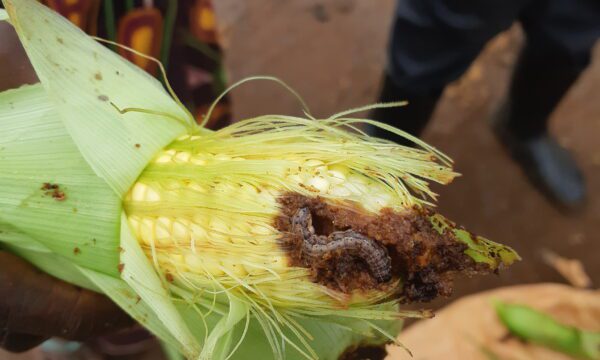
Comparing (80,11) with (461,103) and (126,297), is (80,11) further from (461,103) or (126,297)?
(461,103)

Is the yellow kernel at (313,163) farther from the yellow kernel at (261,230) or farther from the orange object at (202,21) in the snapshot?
the orange object at (202,21)

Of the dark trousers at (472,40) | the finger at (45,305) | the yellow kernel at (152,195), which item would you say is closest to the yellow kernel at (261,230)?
the yellow kernel at (152,195)

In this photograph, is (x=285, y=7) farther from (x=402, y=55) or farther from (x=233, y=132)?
(x=233, y=132)

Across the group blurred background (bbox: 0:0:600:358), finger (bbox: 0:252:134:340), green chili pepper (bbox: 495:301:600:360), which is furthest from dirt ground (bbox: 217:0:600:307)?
finger (bbox: 0:252:134:340)

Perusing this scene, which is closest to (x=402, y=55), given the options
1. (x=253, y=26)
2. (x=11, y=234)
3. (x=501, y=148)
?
(x=501, y=148)

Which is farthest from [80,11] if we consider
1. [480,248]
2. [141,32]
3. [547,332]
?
[547,332]

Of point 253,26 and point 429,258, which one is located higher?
point 429,258
